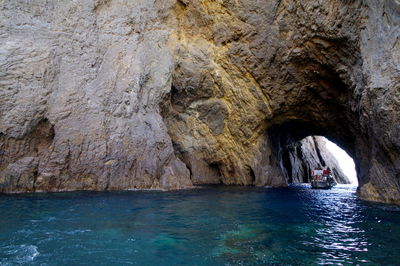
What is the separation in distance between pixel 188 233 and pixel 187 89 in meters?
16.7

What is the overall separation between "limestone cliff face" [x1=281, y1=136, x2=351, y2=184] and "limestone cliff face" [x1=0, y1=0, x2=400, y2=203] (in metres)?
12.9

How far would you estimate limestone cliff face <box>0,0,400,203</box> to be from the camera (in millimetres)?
17156

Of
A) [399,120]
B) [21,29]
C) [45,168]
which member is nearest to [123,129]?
[45,168]

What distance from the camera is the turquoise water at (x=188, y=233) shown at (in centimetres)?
693

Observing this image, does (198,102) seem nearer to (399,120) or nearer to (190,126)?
(190,126)

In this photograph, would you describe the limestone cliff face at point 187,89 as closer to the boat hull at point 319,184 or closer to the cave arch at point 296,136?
the cave arch at point 296,136

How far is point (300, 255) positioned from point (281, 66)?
17.2 meters

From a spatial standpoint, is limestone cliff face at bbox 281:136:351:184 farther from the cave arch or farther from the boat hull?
the boat hull

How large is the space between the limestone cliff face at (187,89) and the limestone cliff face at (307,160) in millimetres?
12911

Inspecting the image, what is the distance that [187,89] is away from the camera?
80.7ft

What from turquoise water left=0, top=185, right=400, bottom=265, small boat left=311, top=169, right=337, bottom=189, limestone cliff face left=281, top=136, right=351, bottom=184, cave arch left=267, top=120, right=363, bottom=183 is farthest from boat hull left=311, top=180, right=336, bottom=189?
turquoise water left=0, top=185, right=400, bottom=265

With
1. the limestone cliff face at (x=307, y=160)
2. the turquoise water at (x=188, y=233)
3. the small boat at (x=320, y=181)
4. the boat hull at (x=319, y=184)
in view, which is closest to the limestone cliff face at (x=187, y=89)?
the boat hull at (x=319, y=184)

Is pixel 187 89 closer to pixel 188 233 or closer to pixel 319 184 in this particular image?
pixel 319 184

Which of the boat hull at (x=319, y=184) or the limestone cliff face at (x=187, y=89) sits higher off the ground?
the limestone cliff face at (x=187, y=89)
